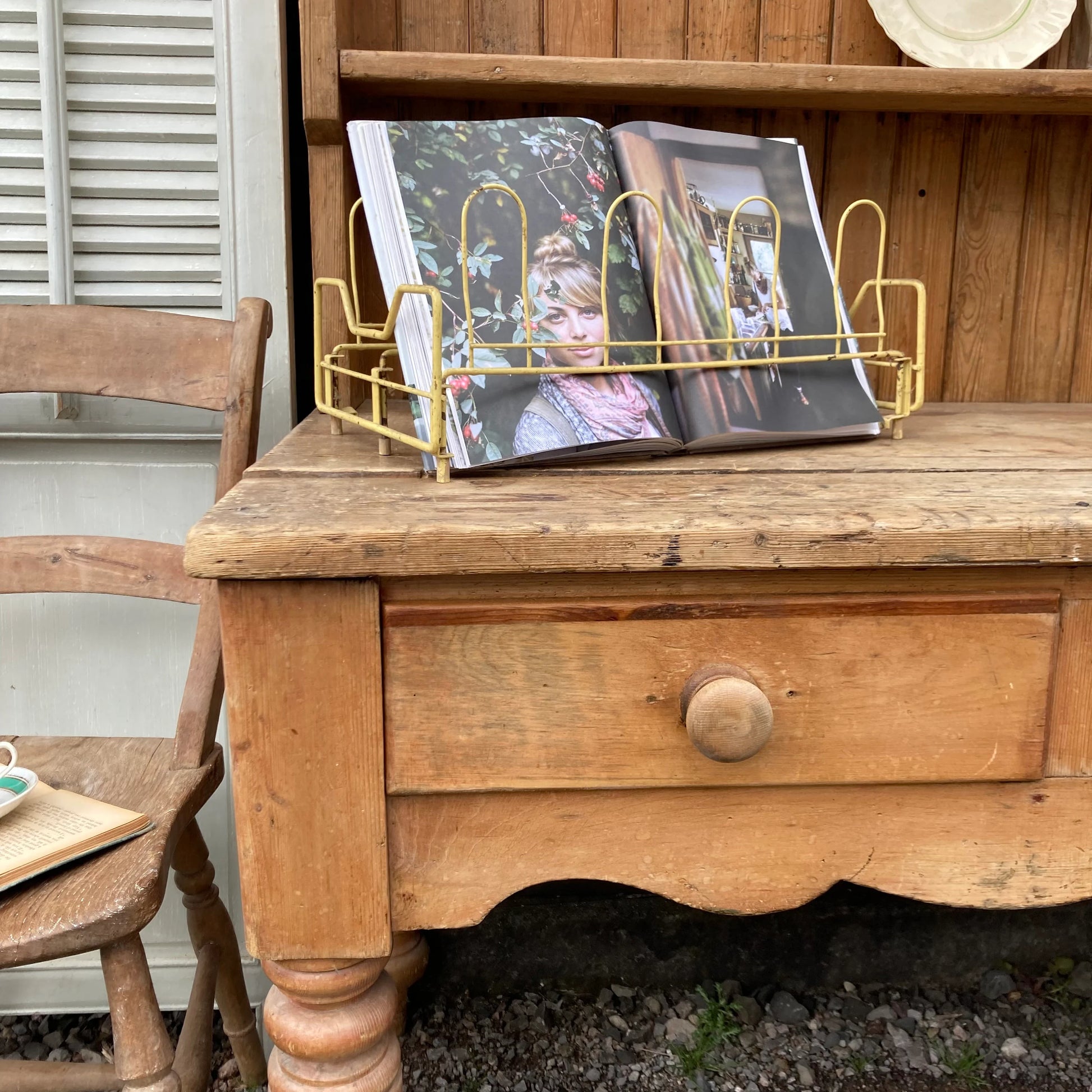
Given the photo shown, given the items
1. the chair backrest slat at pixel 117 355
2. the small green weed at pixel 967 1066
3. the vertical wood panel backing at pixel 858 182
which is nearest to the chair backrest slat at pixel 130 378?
the chair backrest slat at pixel 117 355

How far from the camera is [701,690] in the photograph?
57cm

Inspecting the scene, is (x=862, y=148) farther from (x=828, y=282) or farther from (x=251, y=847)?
(x=251, y=847)

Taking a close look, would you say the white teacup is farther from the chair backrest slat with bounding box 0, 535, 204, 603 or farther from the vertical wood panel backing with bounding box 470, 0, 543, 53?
the vertical wood panel backing with bounding box 470, 0, 543, 53

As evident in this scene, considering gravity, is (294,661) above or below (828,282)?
below

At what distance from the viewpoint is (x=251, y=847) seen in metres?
0.58

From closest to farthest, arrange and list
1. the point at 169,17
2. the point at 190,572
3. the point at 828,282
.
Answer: the point at 190,572 < the point at 828,282 < the point at 169,17

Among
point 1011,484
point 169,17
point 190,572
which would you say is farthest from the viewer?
point 169,17

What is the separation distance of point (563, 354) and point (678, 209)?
0.65ft

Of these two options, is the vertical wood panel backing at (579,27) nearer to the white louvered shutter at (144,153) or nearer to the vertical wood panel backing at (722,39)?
the vertical wood panel backing at (722,39)

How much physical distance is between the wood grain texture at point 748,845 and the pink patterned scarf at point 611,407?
0.27 metres

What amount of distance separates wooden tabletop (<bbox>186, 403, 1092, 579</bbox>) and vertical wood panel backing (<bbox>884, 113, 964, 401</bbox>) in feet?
1.64

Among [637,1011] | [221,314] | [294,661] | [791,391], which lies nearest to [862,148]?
[791,391]

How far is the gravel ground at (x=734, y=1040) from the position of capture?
1.21 metres

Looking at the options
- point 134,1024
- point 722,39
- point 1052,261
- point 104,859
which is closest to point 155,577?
point 104,859
